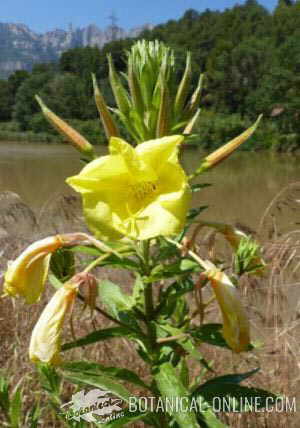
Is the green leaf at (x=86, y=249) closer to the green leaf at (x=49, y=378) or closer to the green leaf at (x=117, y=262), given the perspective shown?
the green leaf at (x=117, y=262)

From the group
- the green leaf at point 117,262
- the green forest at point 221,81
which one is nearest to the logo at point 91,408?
the green leaf at point 117,262

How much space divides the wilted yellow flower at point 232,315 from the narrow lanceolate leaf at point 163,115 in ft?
1.16

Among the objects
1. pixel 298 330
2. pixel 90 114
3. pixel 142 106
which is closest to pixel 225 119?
pixel 90 114

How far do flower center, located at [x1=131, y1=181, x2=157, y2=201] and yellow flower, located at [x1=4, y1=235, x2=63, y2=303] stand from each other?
0.72ft

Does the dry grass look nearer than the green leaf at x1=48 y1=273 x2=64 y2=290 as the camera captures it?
No

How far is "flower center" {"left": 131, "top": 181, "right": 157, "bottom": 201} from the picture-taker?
3.25 feet

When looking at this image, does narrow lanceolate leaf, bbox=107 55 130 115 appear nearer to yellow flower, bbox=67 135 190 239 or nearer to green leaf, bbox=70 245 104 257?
yellow flower, bbox=67 135 190 239

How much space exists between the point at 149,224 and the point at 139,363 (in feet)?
6.70

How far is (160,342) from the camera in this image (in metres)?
1.14

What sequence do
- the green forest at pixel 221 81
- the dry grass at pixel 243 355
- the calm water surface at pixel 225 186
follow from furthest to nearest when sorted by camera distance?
the green forest at pixel 221 81
the calm water surface at pixel 225 186
the dry grass at pixel 243 355

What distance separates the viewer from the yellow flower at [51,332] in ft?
3.09

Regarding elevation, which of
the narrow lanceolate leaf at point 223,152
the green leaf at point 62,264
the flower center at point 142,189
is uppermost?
the narrow lanceolate leaf at point 223,152

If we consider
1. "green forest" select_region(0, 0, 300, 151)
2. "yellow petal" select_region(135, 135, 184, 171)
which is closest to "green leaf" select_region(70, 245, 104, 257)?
"yellow petal" select_region(135, 135, 184, 171)

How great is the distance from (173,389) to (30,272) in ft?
Answer: 1.41
